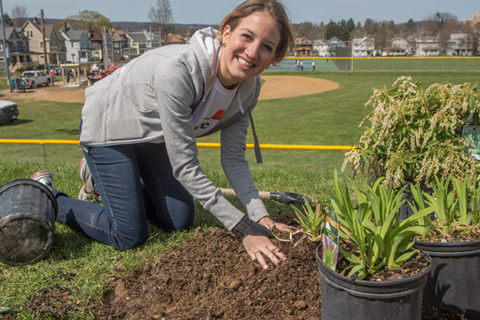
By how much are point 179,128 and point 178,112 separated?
89 mm

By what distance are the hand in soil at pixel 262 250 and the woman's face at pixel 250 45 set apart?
91 cm

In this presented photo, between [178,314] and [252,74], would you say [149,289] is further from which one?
[252,74]

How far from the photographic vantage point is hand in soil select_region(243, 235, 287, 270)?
213 centimetres

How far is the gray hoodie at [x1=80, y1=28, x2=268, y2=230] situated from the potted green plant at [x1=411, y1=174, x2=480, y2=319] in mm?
1002

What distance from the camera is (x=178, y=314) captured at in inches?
78.7

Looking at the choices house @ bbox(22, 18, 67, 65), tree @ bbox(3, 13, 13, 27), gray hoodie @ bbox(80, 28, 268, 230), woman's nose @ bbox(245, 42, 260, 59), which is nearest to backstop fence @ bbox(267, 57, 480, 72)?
gray hoodie @ bbox(80, 28, 268, 230)

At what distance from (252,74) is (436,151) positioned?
1458 mm

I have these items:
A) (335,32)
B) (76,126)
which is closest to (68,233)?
(76,126)

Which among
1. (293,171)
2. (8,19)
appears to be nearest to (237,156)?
(293,171)

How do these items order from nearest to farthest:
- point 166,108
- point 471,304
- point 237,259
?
point 471,304 → point 166,108 → point 237,259

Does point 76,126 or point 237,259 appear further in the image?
point 76,126

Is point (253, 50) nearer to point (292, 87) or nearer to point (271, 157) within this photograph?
point (271, 157)

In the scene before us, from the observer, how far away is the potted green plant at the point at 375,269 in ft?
4.79

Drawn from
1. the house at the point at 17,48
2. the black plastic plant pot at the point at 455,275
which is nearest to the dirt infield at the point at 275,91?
the black plastic plant pot at the point at 455,275
